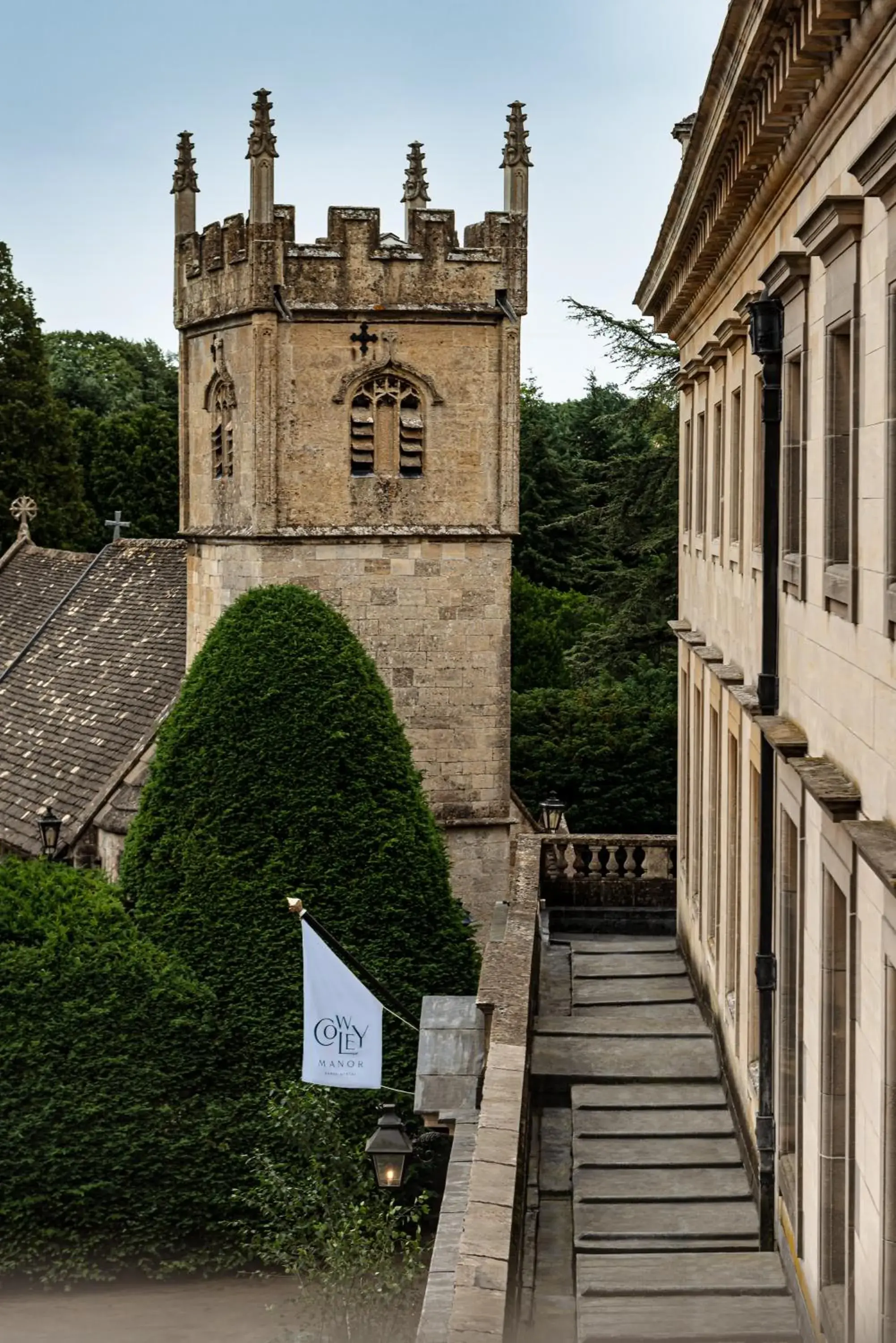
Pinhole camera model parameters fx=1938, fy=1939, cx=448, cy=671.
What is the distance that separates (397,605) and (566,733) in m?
8.73

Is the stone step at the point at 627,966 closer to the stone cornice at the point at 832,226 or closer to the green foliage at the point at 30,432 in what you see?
the stone cornice at the point at 832,226

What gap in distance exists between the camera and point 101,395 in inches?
2815

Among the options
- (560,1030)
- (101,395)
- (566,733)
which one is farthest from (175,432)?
(560,1030)

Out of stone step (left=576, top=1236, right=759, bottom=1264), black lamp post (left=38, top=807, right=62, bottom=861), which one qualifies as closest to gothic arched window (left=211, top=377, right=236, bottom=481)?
black lamp post (left=38, top=807, right=62, bottom=861)

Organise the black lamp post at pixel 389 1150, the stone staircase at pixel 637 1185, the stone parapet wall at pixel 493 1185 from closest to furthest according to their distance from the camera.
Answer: the stone parapet wall at pixel 493 1185 → the stone staircase at pixel 637 1185 → the black lamp post at pixel 389 1150

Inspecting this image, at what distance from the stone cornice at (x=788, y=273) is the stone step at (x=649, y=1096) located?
6514mm

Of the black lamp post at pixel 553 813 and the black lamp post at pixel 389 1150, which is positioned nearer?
the black lamp post at pixel 389 1150

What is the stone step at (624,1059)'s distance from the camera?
1500cm

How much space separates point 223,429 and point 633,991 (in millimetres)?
13461

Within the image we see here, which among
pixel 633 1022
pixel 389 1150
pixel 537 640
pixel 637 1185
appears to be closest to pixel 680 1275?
pixel 637 1185

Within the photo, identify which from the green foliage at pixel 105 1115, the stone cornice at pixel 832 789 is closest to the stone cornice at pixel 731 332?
the stone cornice at pixel 832 789

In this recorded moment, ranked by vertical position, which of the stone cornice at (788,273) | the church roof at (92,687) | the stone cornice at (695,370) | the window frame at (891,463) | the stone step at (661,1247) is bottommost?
the stone step at (661,1247)

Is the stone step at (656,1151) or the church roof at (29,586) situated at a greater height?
the church roof at (29,586)

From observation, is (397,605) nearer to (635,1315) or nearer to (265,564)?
(265,564)
